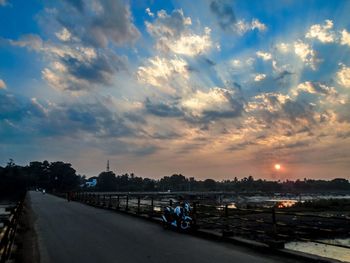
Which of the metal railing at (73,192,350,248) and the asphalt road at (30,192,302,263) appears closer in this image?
the asphalt road at (30,192,302,263)

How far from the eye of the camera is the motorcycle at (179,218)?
16016 mm

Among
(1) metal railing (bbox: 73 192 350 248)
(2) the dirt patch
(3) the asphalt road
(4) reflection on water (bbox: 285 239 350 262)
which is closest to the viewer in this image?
(3) the asphalt road

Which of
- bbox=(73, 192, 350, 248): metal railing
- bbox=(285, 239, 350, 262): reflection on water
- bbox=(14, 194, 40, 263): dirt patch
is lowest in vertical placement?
bbox=(285, 239, 350, 262): reflection on water

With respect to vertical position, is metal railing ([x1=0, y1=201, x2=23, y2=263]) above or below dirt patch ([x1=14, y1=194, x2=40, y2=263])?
above

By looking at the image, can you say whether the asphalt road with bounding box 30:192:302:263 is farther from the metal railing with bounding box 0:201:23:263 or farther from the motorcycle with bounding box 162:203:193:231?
the metal railing with bounding box 0:201:23:263

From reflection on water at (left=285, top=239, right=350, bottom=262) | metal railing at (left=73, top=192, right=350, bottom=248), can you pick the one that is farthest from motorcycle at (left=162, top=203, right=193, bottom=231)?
reflection on water at (left=285, top=239, right=350, bottom=262)

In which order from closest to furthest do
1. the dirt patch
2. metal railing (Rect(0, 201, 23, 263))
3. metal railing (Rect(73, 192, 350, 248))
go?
metal railing (Rect(0, 201, 23, 263)) < the dirt patch < metal railing (Rect(73, 192, 350, 248))

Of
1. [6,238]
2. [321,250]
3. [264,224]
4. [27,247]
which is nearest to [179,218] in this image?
[321,250]

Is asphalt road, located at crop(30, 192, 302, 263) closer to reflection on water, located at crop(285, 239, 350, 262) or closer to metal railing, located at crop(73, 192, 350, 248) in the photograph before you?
metal railing, located at crop(73, 192, 350, 248)

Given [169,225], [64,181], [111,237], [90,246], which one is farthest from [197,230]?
[64,181]

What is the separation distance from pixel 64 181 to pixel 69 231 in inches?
7338

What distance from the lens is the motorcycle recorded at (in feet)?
52.5

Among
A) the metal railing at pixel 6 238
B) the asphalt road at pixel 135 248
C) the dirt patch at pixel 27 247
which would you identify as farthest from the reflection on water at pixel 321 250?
the metal railing at pixel 6 238

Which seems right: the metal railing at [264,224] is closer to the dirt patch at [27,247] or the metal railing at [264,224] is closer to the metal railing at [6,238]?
the dirt patch at [27,247]
